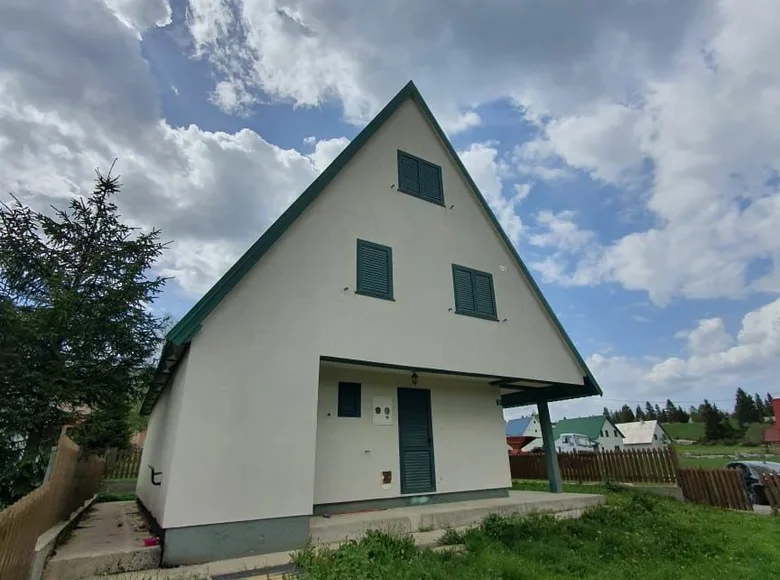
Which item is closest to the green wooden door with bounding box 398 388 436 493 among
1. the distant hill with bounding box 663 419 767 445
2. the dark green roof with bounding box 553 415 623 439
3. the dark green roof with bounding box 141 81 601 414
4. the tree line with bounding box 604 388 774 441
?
the dark green roof with bounding box 141 81 601 414

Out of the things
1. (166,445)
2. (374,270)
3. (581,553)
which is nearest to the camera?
(581,553)

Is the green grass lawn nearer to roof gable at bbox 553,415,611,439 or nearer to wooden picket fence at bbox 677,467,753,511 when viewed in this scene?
roof gable at bbox 553,415,611,439

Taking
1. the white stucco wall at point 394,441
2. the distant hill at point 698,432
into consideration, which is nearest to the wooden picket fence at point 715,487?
the white stucco wall at point 394,441

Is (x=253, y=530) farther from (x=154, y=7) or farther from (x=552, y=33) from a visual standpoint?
(x=552, y=33)

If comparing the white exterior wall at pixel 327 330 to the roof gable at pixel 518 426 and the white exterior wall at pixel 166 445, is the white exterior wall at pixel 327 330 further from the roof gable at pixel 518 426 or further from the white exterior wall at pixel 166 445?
the roof gable at pixel 518 426

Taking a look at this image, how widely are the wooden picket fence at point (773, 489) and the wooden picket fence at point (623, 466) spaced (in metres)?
2.09

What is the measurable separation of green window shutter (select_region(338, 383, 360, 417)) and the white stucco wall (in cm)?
10

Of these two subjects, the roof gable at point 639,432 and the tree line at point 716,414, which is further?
the tree line at point 716,414

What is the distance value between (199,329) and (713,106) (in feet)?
41.6

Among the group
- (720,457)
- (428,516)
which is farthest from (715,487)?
(720,457)

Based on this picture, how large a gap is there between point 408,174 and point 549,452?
8.22 meters

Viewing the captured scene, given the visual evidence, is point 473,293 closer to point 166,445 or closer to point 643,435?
point 166,445

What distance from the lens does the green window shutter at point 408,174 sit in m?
8.98

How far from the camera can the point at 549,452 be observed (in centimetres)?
1040
